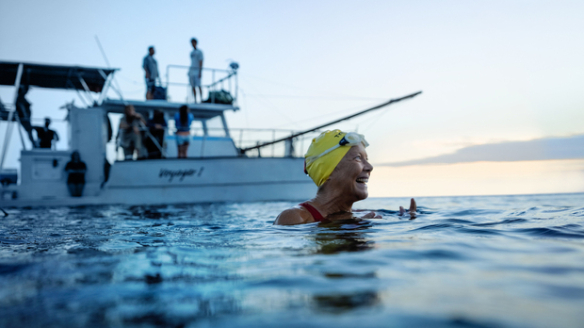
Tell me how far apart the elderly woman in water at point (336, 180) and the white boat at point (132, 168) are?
825cm

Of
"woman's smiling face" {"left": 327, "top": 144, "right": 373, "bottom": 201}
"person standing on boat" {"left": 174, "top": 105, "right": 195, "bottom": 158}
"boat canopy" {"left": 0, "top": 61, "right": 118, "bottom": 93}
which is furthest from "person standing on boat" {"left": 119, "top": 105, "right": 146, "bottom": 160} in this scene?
"woman's smiling face" {"left": 327, "top": 144, "right": 373, "bottom": 201}

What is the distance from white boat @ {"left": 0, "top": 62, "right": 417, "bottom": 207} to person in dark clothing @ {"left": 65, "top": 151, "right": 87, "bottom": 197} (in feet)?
0.81

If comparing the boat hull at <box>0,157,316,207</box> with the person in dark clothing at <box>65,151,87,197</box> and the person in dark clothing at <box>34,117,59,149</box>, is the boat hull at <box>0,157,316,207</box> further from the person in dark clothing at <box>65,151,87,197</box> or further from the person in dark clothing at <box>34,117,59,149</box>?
the person in dark clothing at <box>34,117,59,149</box>

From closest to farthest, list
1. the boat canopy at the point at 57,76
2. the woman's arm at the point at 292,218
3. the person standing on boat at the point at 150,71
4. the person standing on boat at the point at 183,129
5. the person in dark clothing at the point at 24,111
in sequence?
the woman's arm at the point at 292,218 < the person standing on boat at the point at 183,129 < the boat canopy at the point at 57,76 < the person in dark clothing at the point at 24,111 < the person standing on boat at the point at 150,71

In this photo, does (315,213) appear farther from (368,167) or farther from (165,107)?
(165,107)

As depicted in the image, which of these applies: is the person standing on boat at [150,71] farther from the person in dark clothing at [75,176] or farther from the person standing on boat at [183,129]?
the person in dark clothing at [75,176]

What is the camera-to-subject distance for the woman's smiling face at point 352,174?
11.2ft

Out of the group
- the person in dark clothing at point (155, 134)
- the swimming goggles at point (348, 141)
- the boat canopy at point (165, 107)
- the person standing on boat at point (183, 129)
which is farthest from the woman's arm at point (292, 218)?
the boat canopy at point (165, 107)

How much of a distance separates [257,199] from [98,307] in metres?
10.7

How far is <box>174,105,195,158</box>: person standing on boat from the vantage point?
1112 centimetres

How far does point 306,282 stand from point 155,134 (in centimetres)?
1104

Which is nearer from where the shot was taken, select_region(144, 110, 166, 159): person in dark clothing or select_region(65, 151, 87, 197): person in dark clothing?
select_region(65, 151, 87, 197): person in dark clothing

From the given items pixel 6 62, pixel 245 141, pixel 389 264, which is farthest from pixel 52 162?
pixel 389 264

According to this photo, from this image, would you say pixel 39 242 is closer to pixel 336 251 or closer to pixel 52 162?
pixel 336 251
